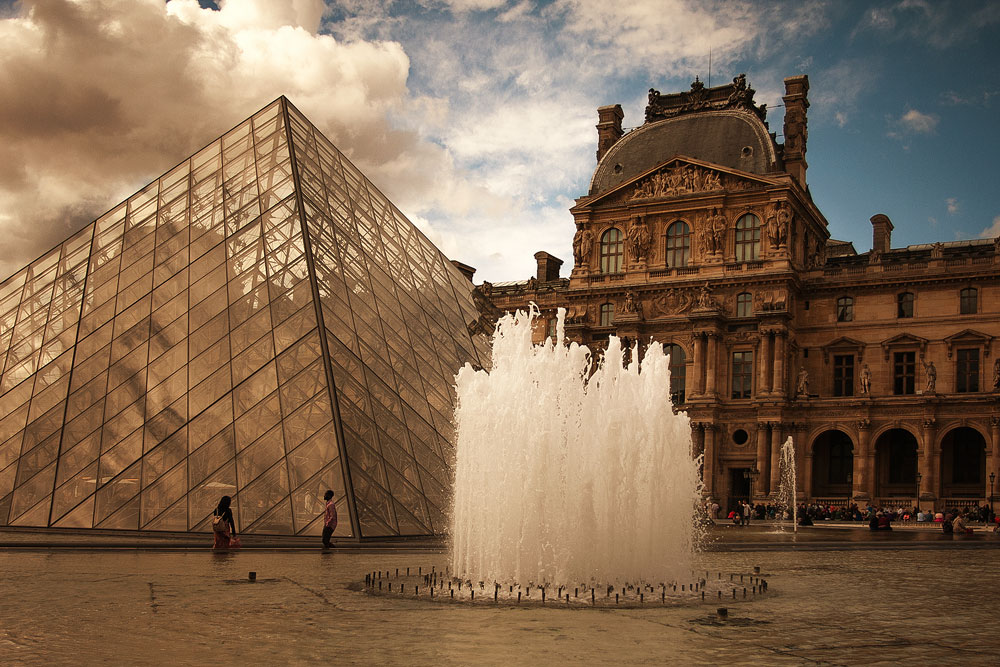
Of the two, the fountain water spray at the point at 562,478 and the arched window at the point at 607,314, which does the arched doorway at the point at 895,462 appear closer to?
the arched window at the point at 607,314

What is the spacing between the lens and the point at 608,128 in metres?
50.3

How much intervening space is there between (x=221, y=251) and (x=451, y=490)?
22.0 feet

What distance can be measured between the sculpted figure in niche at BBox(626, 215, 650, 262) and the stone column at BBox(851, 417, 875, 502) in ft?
37.3

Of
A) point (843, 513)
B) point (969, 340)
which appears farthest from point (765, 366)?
point (969, 340)

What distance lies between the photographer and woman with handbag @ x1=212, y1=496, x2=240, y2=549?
14.1 metres

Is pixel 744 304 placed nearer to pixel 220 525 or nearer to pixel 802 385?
pixel 802 385

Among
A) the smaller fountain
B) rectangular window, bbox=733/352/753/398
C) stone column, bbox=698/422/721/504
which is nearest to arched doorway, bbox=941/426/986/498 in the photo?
the smaller fountain

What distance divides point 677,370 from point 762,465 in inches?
218

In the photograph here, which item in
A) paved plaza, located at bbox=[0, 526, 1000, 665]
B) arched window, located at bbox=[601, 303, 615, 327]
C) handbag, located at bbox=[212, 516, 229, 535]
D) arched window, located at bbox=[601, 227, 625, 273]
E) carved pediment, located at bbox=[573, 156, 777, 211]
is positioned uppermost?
carved pediment, located at bbox=[573, 156, 777, 211]

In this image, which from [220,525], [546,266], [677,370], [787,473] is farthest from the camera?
[546,266]

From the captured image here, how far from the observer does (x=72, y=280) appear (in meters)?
22.2

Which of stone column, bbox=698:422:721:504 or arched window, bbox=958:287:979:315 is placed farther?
stone column, bbox=698:422:721:504

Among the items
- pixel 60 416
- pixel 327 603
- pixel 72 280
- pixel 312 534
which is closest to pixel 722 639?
pixel 327 603

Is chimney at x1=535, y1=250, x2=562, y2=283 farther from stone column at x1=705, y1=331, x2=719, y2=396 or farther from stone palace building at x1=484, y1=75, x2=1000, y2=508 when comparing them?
stone column at x1=705, y1=331, x2=719, y2=396
